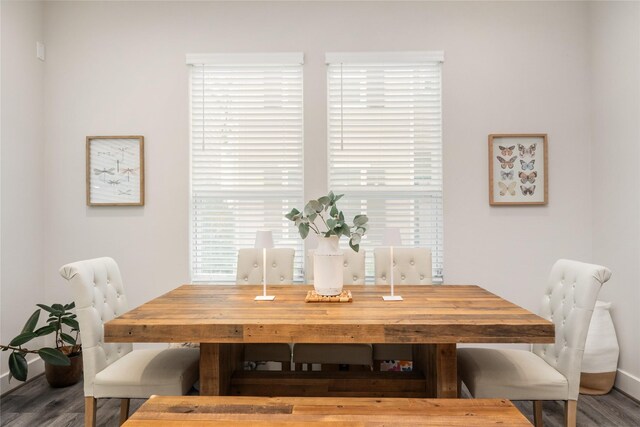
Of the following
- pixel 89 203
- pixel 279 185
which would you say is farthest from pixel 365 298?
pixel 89 203

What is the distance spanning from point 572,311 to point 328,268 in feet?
3.68

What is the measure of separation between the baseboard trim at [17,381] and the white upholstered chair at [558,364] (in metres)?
2.90

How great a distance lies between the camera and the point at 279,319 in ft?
5.23

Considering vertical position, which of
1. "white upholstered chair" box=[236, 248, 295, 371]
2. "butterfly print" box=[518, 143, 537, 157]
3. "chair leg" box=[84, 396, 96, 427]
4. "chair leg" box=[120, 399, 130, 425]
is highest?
"butterfly print" box=[518, 143, 537, 157]

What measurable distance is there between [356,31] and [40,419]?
3.35m

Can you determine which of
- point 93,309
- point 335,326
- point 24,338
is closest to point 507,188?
point 335,326

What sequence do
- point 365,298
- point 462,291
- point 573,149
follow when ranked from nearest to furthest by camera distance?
point 365,298 → point 462,291 → point 573,149

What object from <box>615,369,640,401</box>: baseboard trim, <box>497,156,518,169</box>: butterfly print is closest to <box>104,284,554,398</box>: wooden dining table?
<box>497,156,518,169</box>: butterfly print

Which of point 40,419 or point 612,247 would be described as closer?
point 40,419

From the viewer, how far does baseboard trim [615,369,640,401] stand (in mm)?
2594

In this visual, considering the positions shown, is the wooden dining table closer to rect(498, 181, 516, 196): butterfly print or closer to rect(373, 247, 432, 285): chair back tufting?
rect(373, 247, 432, 285): chair back tufting

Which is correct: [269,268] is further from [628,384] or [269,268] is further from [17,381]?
[628,384]

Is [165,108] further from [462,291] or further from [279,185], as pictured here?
[462,291]

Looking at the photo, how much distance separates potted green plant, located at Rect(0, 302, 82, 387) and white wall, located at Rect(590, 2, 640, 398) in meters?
3.59
